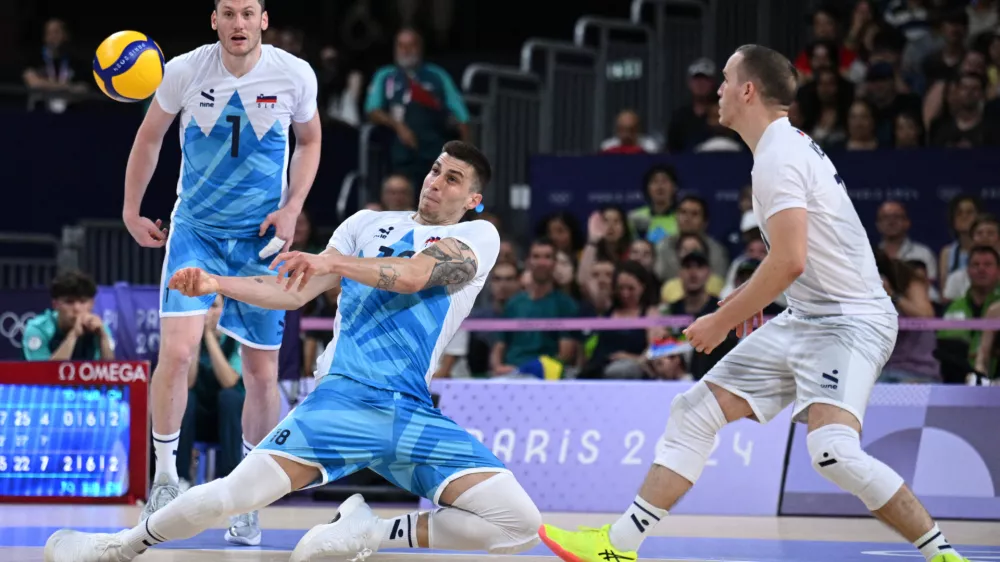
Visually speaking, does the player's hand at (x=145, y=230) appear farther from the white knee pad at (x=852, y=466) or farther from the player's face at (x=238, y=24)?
the white knee pad at (x=852, y=466)

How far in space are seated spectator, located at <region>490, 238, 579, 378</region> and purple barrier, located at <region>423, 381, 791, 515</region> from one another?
1.94m

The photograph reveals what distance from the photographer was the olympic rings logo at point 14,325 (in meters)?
10.5

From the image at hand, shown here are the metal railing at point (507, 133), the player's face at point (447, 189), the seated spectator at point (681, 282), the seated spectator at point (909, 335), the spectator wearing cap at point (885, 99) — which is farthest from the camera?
the metal railing at point (507, 133)

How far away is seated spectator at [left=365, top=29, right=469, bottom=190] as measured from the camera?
1398 centimetres

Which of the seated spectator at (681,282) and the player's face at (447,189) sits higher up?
the player's face at (447,189)

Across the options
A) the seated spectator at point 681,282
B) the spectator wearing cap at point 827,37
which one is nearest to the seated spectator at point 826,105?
the spectator wearing cap at point 827,37

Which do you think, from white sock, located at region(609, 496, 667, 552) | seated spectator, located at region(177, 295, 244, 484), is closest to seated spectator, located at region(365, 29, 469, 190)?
seated spectator, located at region(177, 295, 244, 484)

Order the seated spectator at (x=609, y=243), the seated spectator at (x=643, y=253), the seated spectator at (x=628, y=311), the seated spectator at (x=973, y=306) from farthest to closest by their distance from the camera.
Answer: the seated spectator at (x=609, y=243), the seated spectator at (x=643, y=253), the seated spectator at (x=628, y=311), the seated spectator at (x=973, y=306)

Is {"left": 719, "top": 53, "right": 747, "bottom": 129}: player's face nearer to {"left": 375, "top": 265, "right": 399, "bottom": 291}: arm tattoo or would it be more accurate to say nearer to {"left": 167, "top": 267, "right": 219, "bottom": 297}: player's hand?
{"left": 375, "top": 265, "right": 399, "bottom": 291}: arm tattoo

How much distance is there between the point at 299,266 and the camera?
17.0 feet

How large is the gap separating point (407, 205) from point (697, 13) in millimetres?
5072

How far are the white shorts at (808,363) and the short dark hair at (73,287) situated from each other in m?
5.26

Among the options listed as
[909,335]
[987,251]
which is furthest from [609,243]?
[987,251]

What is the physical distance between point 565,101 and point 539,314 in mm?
3895
